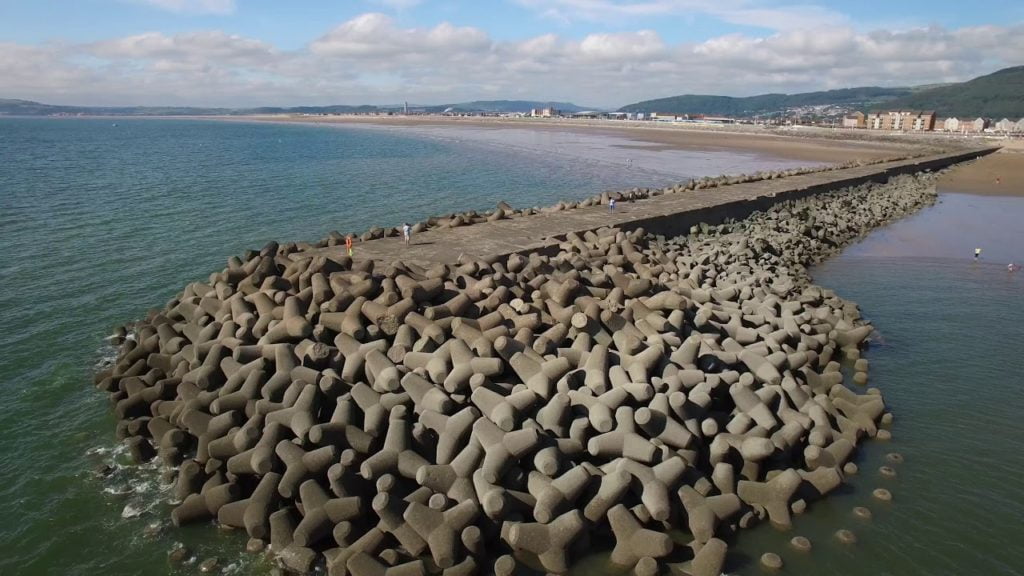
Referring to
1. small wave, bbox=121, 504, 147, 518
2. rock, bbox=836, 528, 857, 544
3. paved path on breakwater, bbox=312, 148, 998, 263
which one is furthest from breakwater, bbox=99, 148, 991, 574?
paved path on breakwater, bbox=312, 148, 998, 263

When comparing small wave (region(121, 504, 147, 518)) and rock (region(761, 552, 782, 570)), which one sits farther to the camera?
small wave (region(121, 504, 147, 518))

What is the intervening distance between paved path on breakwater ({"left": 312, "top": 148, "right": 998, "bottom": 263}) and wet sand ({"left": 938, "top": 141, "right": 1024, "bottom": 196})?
601 inches

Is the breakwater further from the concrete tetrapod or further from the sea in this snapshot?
the sea

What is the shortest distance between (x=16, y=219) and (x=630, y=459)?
28710 millimetres

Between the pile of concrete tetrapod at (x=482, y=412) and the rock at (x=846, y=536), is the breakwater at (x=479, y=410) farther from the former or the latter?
the rock at (x=846, y=536)

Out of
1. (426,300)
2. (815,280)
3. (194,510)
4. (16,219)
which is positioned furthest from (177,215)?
(815,280)

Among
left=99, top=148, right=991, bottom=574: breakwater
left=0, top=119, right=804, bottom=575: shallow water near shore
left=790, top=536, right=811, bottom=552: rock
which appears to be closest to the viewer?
left=99, top=148, right=991, bottom=574: breakwater

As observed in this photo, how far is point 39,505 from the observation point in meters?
8.41

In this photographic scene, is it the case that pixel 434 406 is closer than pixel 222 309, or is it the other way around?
pixel 434 406

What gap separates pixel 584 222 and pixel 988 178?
4329 cm

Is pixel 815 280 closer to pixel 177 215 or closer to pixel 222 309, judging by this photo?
pixel 222 309

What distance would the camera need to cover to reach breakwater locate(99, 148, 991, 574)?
7.19 m

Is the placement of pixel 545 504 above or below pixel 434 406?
below

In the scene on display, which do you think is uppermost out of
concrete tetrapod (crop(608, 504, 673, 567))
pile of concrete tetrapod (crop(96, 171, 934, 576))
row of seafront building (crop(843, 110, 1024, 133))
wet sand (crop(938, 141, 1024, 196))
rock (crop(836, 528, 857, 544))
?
row of seafront building (crop(843, 110, 1024, 133))
